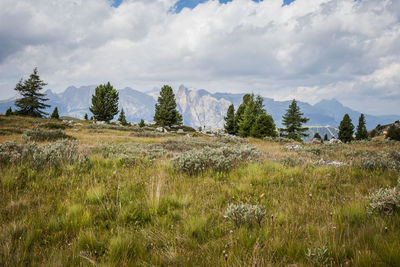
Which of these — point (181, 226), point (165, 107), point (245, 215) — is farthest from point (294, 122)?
point (181, 226)

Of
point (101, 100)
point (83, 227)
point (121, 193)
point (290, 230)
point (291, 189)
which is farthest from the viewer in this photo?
point (101, 100)

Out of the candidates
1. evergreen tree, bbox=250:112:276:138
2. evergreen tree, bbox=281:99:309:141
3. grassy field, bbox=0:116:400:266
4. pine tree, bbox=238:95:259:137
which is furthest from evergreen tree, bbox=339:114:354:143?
grassy field, bbox=0:116:400:266

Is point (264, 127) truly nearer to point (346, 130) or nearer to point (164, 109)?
point (164, 109)

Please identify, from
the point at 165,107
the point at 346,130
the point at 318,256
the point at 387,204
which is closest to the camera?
the point at 318,256

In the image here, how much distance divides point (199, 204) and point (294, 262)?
1671 mm

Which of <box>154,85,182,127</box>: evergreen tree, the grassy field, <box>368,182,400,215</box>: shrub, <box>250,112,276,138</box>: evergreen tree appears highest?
<box>154,85,182,127</box>: evergreen tree

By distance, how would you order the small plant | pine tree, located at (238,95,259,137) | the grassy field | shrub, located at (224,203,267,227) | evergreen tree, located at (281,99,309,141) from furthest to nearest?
evergreen tree, located at (281,99,309,141), pine tree, located at (238,95,259,137), shrub, located at (224,203,267,227), the grassy field, the small plant

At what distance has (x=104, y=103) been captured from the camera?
5731cm

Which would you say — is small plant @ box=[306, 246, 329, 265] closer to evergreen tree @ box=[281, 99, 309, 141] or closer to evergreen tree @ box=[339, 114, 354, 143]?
evergreen tree @ box=[281, 99, 309, 141]

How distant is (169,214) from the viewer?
2.88 meters

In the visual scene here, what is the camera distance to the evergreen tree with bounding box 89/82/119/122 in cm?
5650

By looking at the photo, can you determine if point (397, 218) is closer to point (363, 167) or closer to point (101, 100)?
point (363, 167)

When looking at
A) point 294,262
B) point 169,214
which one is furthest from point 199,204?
point 294,262

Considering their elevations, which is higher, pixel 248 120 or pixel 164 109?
pixel 164 109
